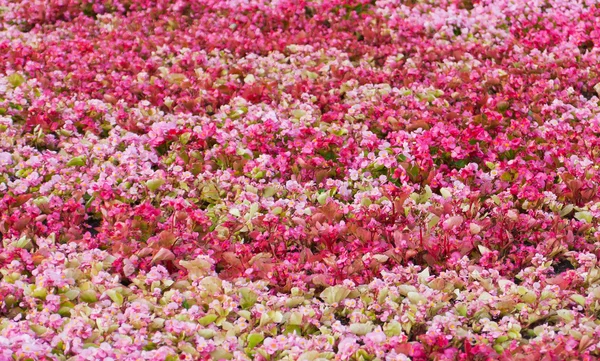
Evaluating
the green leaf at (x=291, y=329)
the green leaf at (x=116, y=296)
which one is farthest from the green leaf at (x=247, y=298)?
the green leaf at (x=116, y=296)

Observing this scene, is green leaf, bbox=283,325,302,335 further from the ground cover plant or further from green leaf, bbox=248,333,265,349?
green leaf, bbox=248,333,265,349

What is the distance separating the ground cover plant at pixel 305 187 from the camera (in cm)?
503

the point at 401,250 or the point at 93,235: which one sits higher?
the point at 401,250

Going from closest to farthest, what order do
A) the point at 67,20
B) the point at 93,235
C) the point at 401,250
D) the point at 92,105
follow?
the point at 401,250, the point at 93,235, the point at 92,105, the point at 67,20

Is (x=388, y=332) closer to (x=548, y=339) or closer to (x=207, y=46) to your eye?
(x=548, y=339)

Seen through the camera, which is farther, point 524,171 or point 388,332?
point 524,171

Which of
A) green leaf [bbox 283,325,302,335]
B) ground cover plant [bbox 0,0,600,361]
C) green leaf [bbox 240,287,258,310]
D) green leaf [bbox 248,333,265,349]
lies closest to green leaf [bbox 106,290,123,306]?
ground cover plant [bbox 0,0,600,361]

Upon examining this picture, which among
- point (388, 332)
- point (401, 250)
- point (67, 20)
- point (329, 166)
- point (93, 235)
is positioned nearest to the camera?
point (388, 332)

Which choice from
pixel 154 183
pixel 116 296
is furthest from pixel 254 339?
pixel 154 183

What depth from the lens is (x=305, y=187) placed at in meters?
6.64

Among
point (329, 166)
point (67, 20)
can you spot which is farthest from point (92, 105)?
point (67, 20)

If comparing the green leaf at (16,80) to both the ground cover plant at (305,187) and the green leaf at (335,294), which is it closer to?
the ground cover plant at (305,187)

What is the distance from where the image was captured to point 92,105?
793 cm

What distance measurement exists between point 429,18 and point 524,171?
4275 millimetres
